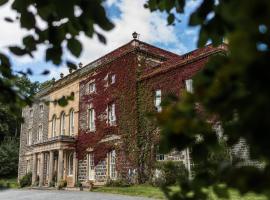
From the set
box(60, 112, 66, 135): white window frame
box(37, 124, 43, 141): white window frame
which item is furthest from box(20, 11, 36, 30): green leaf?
box(37, 124, 43, 141): white window frame

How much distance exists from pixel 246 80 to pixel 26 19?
1.49 metres

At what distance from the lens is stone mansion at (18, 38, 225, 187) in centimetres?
2430

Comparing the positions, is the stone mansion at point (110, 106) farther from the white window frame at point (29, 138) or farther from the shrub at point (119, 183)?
the white window frame at point (29, 138)

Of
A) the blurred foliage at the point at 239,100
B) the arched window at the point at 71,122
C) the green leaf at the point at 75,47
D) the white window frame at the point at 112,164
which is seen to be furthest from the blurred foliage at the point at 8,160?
the blurred foliage at the point at 239,100

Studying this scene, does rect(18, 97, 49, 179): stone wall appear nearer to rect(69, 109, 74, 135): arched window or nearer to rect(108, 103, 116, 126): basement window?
rect(69, 109, 74, 135): arched window

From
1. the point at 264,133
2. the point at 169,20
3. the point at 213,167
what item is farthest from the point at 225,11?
the point at 169,20

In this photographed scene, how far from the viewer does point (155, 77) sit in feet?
82.9

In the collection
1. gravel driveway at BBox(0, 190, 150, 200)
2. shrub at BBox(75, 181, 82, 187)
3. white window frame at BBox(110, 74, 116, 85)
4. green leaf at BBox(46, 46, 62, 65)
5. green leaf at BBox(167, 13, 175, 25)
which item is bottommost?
gravel driveway at BBox(0, 190, 150, 200)

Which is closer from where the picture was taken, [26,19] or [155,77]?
[26,19]

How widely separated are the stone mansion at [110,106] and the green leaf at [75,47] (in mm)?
19044

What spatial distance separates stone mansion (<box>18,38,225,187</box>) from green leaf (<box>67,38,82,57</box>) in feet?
→ 62.5

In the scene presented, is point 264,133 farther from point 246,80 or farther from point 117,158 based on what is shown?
point 117,158

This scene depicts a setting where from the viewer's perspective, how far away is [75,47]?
2361 mm

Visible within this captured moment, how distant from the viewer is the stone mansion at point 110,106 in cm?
2430
